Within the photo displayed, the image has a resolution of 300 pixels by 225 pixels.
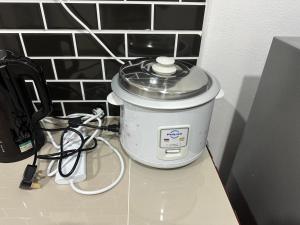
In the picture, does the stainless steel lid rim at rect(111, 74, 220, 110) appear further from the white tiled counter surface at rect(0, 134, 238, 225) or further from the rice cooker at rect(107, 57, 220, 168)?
the white tiled counter surface at rect(0, 134, 238, 225)

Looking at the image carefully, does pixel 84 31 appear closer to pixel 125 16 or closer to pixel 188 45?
A: pixel 125 16

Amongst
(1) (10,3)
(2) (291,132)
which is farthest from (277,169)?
(1) (10,3)

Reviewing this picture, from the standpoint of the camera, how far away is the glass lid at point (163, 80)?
1.59 ft

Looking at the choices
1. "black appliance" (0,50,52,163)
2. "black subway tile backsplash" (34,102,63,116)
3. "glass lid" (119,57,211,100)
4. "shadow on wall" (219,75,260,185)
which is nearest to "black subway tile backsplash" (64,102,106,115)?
"black subway tile backsplash" (34,102,63,116)

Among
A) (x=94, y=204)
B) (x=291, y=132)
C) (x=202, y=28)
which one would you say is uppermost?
(x=202, y=28)

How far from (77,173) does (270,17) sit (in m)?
0.64

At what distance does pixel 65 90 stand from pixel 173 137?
38 centimetres

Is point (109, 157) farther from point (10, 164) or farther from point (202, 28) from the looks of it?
point (202, 28)

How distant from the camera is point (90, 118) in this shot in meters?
0.68

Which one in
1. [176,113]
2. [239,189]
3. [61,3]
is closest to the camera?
[176,113]

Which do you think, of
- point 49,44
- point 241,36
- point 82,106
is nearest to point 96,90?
point 82,106

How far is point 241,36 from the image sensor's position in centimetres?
69

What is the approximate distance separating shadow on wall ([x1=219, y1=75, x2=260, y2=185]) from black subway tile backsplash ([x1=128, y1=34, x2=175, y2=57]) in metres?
0.27

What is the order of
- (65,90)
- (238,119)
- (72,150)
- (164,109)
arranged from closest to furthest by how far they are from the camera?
(164,109) < (72,150) < (65,90) < (238,119)
